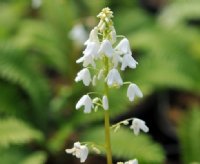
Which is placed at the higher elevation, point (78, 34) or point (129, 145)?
point (78, 34)

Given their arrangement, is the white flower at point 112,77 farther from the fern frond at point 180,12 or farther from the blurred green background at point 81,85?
the fern frond at point 180,12

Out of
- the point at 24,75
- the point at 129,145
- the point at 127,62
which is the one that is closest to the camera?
the point at 127,62

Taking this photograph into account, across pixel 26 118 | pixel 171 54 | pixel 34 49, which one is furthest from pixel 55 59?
pixel 171 54

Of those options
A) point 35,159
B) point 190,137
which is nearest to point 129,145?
point 190,137

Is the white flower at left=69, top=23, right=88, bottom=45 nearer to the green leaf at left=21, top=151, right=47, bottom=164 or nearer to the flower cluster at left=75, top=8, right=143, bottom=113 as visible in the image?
the green leaf at left=21, top=151, right=47, bottom=164

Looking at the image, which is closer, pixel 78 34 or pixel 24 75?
pixel 24 75

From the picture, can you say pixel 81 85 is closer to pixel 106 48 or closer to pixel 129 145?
pixel 129 145

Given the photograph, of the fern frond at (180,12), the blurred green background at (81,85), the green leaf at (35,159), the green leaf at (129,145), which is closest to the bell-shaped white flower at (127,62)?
the blurred green background at (81,85)

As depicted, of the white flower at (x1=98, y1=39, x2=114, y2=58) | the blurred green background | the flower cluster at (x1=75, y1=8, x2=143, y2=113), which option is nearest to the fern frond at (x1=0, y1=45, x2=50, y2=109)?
the blurred green background
